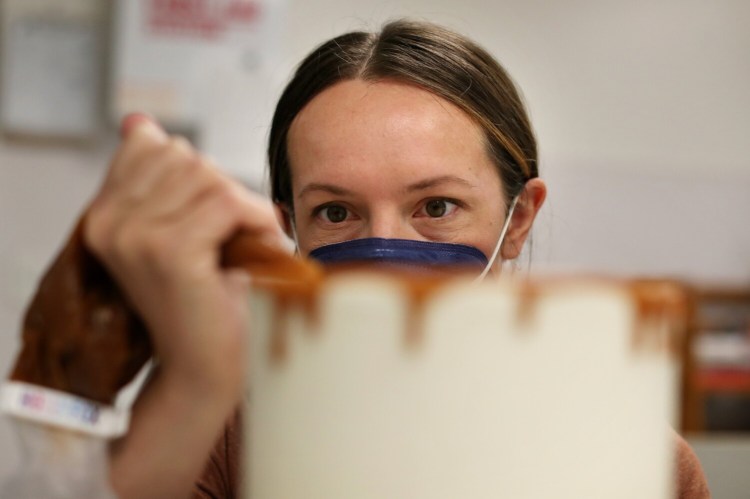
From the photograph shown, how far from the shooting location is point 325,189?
108cm

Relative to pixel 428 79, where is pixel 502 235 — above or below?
below

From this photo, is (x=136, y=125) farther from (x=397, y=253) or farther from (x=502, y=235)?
(x=502, y=235)

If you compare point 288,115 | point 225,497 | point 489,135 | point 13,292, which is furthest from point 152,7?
point 225,497

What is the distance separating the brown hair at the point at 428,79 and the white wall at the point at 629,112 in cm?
160

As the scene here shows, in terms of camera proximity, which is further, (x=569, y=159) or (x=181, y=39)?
(x=569, y=159)

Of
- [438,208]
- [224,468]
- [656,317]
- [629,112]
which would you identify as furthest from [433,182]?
[629,112]

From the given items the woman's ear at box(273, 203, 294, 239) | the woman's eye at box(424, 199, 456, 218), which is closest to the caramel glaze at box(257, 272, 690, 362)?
the woman's eye at box(424, 199, 456, 218)

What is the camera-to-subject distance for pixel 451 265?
1.00m

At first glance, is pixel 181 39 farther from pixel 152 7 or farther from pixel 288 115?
pixel 288 115

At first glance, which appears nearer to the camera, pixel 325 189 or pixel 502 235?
pixel 325 189

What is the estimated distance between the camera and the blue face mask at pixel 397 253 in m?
0.97

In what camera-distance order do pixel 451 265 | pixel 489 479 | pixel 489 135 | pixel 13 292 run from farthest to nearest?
pixel 13 292
pixel 489 135
pixel 451 265
pixel 489 479

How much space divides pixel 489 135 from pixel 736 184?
2.55 meters

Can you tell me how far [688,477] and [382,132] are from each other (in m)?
0.60
